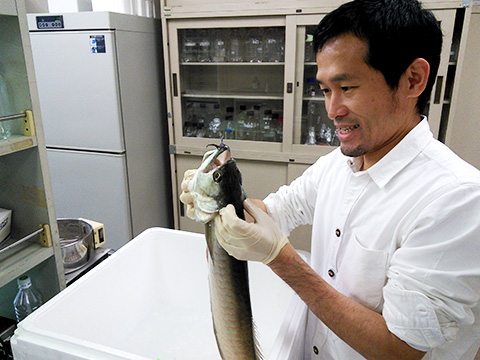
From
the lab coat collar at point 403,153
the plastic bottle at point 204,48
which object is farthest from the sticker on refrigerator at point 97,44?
the lab coat collar at point 403,153

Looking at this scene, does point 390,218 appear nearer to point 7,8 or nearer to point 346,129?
point 346,129

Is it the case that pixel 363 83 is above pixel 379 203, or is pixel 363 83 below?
above

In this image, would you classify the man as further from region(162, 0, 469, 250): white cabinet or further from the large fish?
region(162, 0, 469, 250): white cabinet

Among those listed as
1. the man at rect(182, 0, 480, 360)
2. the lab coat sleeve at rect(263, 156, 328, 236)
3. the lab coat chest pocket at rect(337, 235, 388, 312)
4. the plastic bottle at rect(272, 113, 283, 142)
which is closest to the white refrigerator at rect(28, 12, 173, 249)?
the plastic bottle at rect(272, 113, 283, 142)

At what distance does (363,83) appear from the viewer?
2.89ft

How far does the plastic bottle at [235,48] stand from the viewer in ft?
9.88

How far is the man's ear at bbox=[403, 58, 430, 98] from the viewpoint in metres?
0.86

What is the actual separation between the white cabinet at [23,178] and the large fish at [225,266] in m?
0.72

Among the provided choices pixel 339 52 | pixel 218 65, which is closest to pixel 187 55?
pixel 218 65

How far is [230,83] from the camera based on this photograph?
3.22 metres

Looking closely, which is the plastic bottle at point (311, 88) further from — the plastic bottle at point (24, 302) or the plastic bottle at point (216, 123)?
the plastic bottle at point (24, 302)

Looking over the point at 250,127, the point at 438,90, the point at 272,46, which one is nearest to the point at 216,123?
the point at 250,127

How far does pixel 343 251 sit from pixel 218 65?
2.49 metres

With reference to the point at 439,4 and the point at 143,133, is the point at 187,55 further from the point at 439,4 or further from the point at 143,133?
the point at 439,4
